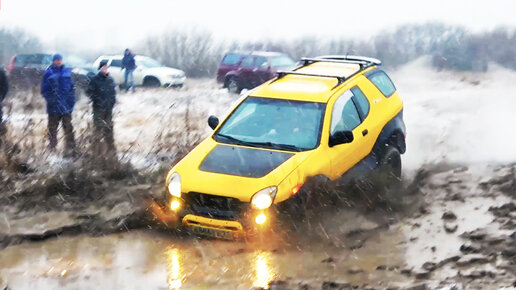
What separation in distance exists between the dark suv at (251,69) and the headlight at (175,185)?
13169 millimetres

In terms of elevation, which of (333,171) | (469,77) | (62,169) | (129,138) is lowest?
(469,77)

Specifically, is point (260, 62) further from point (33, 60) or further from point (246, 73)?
point (33, 60)

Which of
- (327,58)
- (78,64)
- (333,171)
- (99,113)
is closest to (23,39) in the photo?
(78,64)

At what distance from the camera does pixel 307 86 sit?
9.38 metres

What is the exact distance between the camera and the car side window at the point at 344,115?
8.85 meters

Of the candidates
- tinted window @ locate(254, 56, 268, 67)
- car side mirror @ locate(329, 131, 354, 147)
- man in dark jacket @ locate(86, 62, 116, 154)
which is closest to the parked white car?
tinted window @ locate(254, 56, 268, 67)

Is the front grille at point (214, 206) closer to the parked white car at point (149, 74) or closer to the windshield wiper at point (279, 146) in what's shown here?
the windshield wiper at point (279, 146)

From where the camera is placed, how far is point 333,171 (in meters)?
8.51

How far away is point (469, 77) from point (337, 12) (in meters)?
8.88

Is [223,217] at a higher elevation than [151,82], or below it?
higher

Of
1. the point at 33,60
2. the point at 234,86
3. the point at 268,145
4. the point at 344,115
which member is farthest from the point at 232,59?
the point at 268,145

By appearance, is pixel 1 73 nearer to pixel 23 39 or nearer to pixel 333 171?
pixel 333 171

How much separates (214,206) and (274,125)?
149 centimetres

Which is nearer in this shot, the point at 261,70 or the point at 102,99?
the point at 102,99
